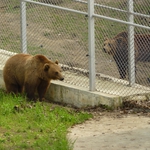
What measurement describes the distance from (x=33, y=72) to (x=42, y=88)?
1.05ft

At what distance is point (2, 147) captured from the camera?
7.44m

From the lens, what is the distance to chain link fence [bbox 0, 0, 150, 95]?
381 inches

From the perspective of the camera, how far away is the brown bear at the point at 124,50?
968cm

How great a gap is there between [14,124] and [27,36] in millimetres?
2844

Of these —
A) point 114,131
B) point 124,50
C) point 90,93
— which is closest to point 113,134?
point 114,131

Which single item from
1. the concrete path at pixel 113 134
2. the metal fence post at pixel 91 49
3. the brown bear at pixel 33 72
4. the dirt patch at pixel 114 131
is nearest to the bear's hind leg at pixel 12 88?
the brown bear at pixel 33 72

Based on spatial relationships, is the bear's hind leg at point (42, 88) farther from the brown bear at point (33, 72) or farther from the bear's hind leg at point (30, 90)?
the bear's hind leg at point (30, 90)

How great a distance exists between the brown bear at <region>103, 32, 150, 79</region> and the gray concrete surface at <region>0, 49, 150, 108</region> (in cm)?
29

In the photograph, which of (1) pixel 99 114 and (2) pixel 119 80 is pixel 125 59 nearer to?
(2) pixel 119 80

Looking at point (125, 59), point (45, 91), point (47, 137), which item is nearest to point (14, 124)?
point (47, 137)

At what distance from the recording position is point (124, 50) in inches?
389

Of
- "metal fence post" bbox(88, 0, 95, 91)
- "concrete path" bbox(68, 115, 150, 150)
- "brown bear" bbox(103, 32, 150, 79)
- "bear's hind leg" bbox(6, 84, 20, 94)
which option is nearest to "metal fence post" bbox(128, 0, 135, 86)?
"brown bear" bbox(103, 32, 150, 79)

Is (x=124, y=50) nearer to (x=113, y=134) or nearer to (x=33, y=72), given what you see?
(x=33, y=72)

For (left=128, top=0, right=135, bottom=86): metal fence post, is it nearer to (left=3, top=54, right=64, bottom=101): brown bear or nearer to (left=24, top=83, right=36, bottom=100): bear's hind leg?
A: (left=3, top=54, right=64, bottom=101): brown bear
